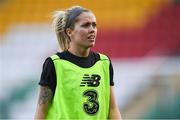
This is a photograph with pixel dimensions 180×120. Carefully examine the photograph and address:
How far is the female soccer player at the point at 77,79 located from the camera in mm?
3775

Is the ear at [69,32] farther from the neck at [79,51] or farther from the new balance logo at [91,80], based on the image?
the new balance logo at [91,80]

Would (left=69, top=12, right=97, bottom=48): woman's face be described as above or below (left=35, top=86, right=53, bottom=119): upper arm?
above

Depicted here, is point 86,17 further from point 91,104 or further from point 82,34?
point 91,104

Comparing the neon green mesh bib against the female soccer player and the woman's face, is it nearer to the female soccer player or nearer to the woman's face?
the female soccer player

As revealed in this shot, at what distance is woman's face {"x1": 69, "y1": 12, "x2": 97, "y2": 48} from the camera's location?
151 inches

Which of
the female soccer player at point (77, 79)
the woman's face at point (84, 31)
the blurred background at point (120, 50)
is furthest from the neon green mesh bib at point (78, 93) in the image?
the blurred background at point (120, 50)

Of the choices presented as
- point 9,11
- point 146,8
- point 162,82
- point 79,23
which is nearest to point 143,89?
point 162,82

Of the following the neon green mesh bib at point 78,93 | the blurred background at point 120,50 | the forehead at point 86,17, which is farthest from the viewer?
the blurred background at point 120,50

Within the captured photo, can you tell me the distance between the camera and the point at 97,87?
3842 millimetres

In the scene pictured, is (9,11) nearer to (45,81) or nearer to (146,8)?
(146,8)

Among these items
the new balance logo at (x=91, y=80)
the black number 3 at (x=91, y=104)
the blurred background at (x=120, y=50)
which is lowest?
the blurred background at (x=120, y=50)

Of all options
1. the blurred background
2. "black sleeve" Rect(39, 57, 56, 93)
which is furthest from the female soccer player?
the blurred background

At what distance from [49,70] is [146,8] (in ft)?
22.9

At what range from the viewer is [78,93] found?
378 cm
